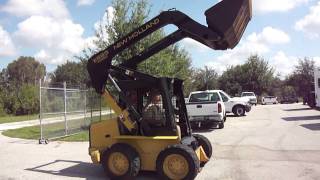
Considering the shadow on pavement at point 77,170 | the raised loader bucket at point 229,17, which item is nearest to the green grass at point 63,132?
the shadow on pavement at point 77,170

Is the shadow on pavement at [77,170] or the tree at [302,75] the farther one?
the tree at [302,75]

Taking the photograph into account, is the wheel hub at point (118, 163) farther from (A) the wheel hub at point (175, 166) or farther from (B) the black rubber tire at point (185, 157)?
(A) the wheel hub at point (175, 166)

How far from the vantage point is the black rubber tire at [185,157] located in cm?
970

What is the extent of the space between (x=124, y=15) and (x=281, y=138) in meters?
11.7

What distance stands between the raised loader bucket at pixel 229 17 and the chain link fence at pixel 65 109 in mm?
10434

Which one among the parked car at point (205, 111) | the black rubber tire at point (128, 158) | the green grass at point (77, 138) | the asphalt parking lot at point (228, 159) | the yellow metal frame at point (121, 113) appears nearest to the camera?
the black rubber tire at point (128, 158)

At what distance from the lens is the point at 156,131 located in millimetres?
10656

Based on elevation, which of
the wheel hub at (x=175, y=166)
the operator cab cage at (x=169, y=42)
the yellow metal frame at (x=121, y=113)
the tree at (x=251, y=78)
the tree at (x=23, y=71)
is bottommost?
the wheel hub at (x=175, y=166)

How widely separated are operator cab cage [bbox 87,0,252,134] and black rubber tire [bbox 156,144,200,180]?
0.72 m

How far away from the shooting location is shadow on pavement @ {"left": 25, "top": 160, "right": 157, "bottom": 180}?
1097 centimetres

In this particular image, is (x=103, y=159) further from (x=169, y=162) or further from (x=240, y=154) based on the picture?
(x=240, y=154)

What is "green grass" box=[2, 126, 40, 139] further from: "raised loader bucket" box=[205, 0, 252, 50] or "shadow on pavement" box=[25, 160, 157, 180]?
"raised loader bucket" box=[205, 0, 252, 50]

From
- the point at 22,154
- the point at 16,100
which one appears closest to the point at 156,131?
the point at 22,154

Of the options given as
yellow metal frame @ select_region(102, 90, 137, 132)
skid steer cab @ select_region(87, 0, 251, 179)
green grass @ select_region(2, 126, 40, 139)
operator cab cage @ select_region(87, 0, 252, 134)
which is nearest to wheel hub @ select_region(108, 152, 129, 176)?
skid steer cab @ select_region(87, 0, 251, 179)
